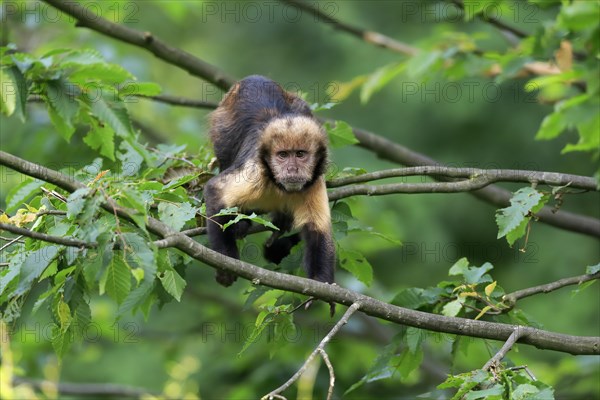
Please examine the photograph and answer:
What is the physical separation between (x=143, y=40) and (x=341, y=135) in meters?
2.29

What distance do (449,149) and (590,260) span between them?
3528 mm

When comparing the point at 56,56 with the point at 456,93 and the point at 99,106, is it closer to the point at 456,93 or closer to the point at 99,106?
the point at 99,106

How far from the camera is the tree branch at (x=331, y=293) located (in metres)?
4.81

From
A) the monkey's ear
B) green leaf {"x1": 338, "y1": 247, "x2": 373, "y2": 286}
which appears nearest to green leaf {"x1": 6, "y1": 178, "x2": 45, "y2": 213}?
green leaf {"x1": 338, "y1": 247, "x2": 373, "y2": 286}

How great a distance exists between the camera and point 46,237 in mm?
4582

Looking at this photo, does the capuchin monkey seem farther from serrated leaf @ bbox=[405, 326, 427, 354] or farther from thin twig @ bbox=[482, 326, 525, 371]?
thin twig @ bbox=[482, 326, 525, 371]

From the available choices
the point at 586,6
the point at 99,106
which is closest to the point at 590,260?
the point at 99,106

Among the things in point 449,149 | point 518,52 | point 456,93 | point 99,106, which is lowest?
point 449,149

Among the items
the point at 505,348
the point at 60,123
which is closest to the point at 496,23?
the point at 505,348

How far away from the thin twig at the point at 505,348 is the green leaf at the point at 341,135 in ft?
8.60

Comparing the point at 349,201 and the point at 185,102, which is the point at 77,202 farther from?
the point at 185,102

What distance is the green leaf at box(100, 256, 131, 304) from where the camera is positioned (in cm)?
478

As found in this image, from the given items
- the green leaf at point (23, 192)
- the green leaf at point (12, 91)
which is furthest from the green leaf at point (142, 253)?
the green leaf at point (12, 91)

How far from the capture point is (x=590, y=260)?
16.9 metres
